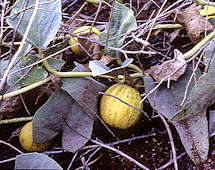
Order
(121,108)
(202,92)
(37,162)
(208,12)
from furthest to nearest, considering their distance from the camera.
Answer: (208,12) < (121,108) < (202,92) < (37,162)

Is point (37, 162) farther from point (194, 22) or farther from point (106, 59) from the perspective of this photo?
point (194, 22)

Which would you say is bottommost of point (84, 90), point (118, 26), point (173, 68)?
point (84, 90)

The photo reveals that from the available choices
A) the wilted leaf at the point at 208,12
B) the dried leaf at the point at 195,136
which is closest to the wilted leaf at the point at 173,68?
the dried leaf at the point at 195,136

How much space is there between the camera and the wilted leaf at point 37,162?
862 mm

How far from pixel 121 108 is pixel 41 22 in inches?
17.1

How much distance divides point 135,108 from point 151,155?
21cm

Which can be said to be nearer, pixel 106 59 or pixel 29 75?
pixel 29 75

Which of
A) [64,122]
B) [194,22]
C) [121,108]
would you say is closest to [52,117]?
[64,122]

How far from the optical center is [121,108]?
3.70ft

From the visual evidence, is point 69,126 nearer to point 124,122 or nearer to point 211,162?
point 124,122

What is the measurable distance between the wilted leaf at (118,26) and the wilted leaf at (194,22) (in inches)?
9.3

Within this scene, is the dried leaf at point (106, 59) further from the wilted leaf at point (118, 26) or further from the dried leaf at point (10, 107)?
Result: the dried leaf at point (10, 107)

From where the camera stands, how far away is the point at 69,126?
117cm

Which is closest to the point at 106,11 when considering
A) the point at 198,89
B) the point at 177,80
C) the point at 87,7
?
the point at 87,7
